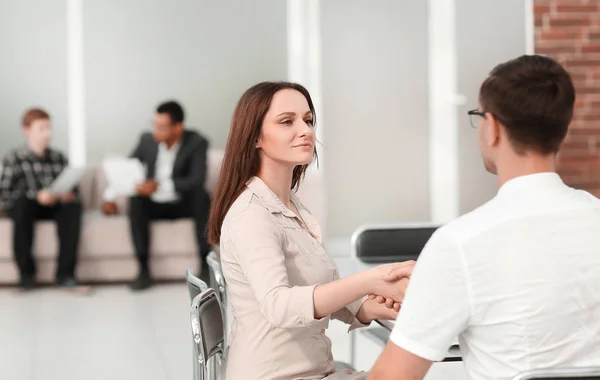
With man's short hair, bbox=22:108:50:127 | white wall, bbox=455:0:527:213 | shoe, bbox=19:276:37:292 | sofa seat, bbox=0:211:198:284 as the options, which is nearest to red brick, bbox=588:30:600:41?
white wall, bbox=455:0:527:213

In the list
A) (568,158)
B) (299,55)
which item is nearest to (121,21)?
(299,55)

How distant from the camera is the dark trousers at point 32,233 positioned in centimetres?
596

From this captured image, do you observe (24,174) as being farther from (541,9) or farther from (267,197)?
(267,197)

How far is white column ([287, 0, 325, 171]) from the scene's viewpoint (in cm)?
786

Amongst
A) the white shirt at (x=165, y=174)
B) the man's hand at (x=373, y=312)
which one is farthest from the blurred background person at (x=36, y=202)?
the man's hand at (x=373, y=312)

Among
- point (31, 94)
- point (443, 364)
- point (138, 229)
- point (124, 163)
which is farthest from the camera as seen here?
point (31, 94)

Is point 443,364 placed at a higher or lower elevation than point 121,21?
lower

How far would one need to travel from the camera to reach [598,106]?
6.49 meters

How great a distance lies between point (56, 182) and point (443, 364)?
335 centimetres

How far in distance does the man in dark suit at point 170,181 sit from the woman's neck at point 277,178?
4.29 metres

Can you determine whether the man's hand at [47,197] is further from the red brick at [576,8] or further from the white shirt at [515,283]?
the white shirt at [515,283]

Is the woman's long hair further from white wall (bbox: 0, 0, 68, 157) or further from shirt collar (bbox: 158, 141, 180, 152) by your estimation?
white wall (bbox: 0, 0, 68, 157)

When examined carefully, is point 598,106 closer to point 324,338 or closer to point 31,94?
point 31,94

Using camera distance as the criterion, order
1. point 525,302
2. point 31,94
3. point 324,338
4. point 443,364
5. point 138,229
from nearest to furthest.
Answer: point 525,302
point 324,338
point 443,364
point 138,229
point 31,94
